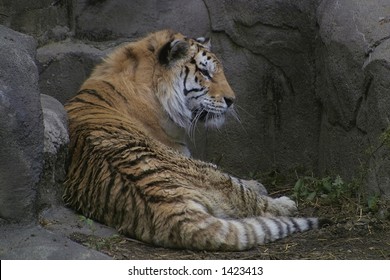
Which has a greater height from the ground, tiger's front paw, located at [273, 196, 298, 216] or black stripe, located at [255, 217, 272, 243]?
black stripe, located at [255, 217, 272, 243]

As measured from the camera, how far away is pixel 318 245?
599cm

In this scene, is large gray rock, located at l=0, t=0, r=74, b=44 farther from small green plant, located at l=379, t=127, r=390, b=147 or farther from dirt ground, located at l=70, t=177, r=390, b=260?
small green plant, located at l=379, t=127, r=390, b=147

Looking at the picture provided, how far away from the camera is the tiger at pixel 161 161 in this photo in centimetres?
573

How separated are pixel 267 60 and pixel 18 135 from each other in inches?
129

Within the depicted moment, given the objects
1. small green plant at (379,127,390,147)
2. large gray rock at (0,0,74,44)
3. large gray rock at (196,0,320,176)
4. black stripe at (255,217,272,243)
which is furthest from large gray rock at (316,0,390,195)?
large gray rock at (0,0,74,44)

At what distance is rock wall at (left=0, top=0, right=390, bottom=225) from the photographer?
700cm

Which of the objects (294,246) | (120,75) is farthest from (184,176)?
(120,75)

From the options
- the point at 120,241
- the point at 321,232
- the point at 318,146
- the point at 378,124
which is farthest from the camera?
the point at 318,146

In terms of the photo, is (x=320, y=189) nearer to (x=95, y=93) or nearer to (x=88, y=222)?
(x=95, y=93)

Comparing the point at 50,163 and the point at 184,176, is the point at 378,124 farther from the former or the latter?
the point at 50,163

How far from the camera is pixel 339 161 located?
7.48 m

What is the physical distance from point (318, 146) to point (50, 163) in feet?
9.53

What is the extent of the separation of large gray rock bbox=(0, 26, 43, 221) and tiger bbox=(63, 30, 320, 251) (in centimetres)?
63

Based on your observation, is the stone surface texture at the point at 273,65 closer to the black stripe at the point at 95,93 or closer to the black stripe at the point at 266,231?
the black stripe at the point at 95,93
